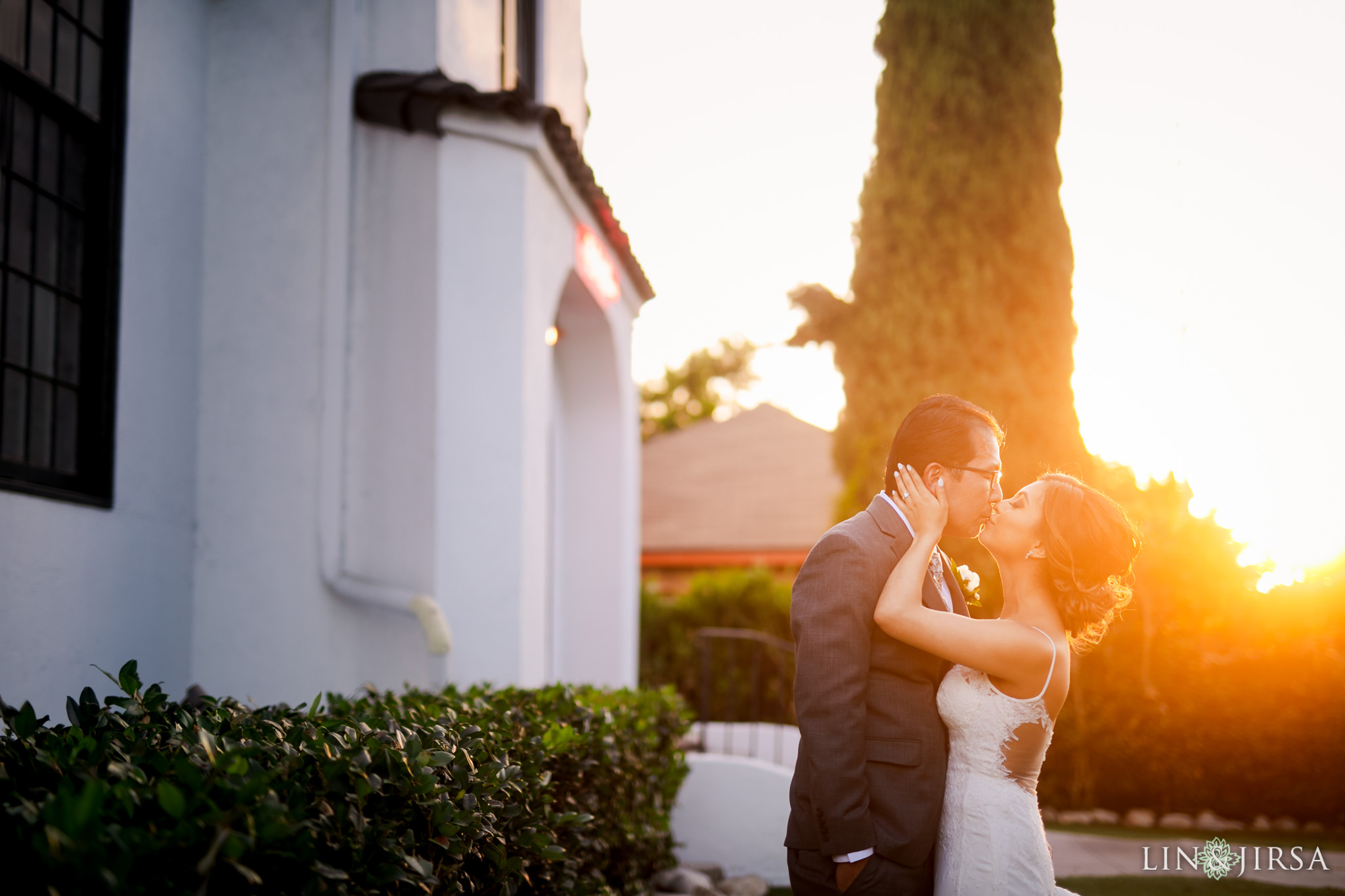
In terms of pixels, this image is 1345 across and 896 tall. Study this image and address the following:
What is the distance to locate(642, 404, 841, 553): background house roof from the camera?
21609mm

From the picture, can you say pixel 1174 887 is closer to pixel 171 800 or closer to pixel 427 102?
pixel 171 800

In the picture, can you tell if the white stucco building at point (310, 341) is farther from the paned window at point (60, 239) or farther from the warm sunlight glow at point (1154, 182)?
the warm sunlight glow at point (1154, 182)

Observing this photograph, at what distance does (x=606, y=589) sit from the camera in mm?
9805

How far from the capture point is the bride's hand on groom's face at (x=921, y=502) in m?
3.02

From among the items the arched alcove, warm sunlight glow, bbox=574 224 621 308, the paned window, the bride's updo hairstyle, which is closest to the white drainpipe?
the paned window

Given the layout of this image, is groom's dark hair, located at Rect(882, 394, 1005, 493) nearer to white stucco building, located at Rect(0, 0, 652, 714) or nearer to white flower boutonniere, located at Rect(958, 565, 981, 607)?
white flower boutonniere, located at Rect(958, 565, 981, 607)

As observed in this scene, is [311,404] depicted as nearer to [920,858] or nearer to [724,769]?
[724,769]

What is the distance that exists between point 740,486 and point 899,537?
2063cm

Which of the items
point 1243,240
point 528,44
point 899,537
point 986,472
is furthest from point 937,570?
point 528,44

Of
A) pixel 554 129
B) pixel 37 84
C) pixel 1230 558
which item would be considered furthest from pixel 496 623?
pixel 1230 558

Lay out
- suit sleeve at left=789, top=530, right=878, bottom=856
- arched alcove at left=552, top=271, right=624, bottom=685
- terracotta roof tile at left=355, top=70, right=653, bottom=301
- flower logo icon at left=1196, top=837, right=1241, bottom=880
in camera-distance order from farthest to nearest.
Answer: arched alcove at left=552, top=271, right=624, bottom=685
flower logo icon at left=1196, top=837, right=1241, bottom=880
terracotta roof tile at left=355, top=70, right=653, bottom=301
suit sleeve at left=789, top=530, right=878, bottom=856

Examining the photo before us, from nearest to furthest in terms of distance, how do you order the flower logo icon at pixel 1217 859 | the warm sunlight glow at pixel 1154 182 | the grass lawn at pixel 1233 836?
1. the flower logo icon at pixel 1217 859
2. the warm sunlight glow at pixel 1154 182
3. the grass lawn at pixel 1233 836

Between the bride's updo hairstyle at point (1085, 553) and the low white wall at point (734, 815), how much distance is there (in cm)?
444

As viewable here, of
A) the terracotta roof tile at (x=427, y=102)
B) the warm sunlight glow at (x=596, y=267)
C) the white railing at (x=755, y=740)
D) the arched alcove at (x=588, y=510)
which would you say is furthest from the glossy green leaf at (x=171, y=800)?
the white railing at (x=755, y=740)
